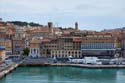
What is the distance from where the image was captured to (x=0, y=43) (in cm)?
3919

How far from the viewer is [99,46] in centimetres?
3844

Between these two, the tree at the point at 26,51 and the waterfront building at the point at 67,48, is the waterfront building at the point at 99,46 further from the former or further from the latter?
the tree at the point at 26,51

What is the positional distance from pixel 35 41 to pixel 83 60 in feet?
21.8

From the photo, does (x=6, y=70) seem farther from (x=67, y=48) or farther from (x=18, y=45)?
(x=18, y=45)

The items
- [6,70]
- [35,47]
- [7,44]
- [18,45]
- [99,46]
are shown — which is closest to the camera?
[6,70]

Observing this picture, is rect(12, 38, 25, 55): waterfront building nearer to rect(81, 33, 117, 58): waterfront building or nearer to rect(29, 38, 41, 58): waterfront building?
rect(29, 38, 41, 58): waterfront building

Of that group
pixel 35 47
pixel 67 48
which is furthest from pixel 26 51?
pixel 67 48

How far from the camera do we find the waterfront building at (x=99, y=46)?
125 feet

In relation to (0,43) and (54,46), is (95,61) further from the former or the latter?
(0,43)

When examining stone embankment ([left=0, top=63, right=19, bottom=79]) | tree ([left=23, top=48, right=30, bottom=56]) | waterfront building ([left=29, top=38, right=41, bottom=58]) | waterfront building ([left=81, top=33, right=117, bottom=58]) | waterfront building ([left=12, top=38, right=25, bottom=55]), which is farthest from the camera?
waterfront building ([left=12, top=38, right=25, bottom=55])

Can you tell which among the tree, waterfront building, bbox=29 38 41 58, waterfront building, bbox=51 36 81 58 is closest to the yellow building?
waterfront building, bbox=51 36 81 58

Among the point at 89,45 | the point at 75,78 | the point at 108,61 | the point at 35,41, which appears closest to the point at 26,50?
the point at 35,41

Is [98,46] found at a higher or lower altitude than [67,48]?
higher

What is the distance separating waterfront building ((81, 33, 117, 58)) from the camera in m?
38.2
